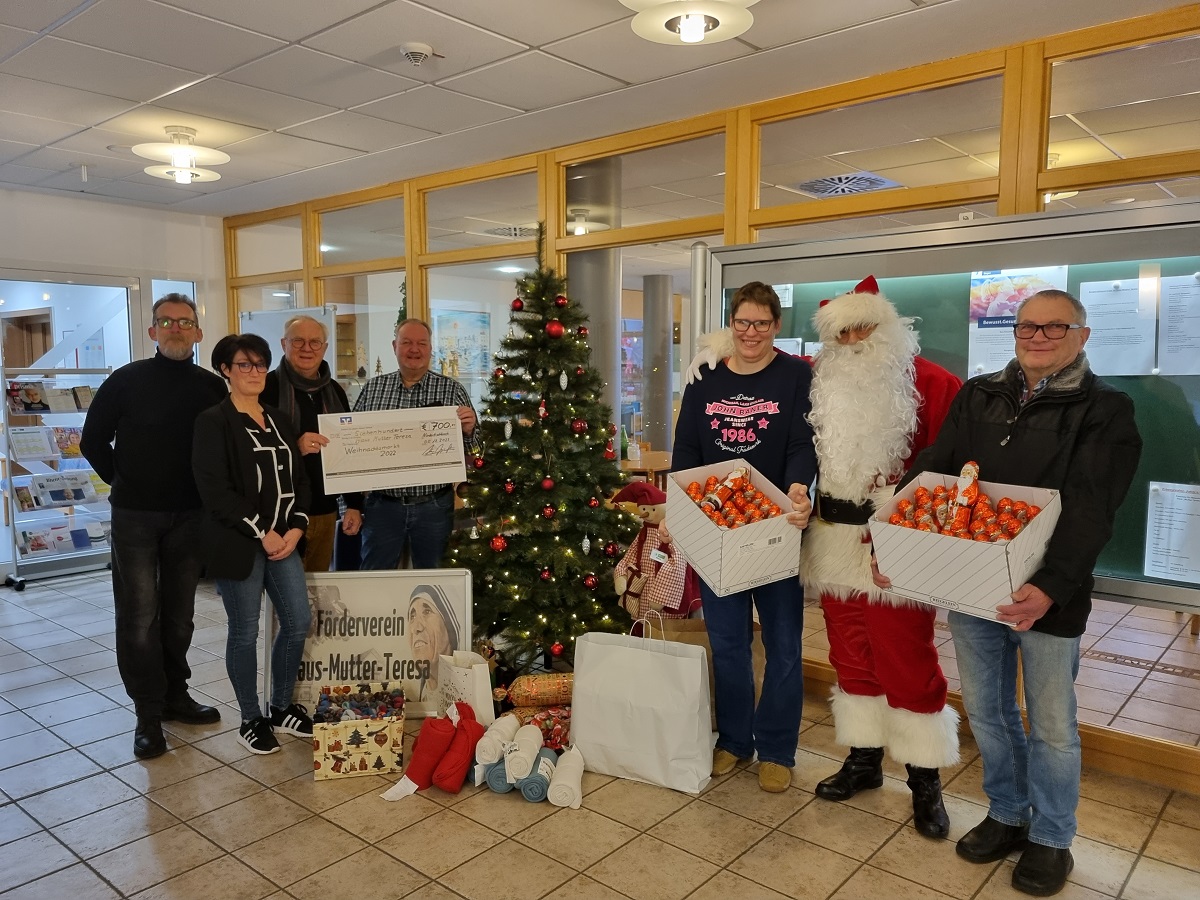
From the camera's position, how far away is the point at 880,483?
Result: 103 inches

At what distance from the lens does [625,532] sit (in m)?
3.75

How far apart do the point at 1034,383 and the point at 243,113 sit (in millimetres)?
3836

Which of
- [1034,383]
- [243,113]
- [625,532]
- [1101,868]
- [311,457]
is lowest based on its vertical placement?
[1101,868]

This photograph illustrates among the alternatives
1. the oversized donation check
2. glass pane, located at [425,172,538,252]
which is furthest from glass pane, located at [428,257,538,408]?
the oversized donation check

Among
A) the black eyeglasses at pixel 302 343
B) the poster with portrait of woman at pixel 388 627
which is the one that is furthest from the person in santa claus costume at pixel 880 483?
the black eyeglasses at pixel 302 343

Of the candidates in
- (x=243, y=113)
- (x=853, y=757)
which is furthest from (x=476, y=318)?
(x=853, y=757)

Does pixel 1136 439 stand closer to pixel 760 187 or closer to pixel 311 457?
pixel 760 187

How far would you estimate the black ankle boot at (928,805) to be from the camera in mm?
2619

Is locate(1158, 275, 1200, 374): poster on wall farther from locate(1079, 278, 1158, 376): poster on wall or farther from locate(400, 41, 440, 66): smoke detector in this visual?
locate(400, 41, 440, 66): smoke detector

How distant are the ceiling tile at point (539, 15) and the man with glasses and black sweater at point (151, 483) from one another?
5.06 ft

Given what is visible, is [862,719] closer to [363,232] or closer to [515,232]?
[515,232]

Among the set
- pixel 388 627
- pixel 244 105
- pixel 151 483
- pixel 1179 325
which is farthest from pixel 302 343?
pixel 1179 325

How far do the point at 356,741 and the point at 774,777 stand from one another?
1469 mm

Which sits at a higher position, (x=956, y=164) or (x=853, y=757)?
(x=956, y=164)
